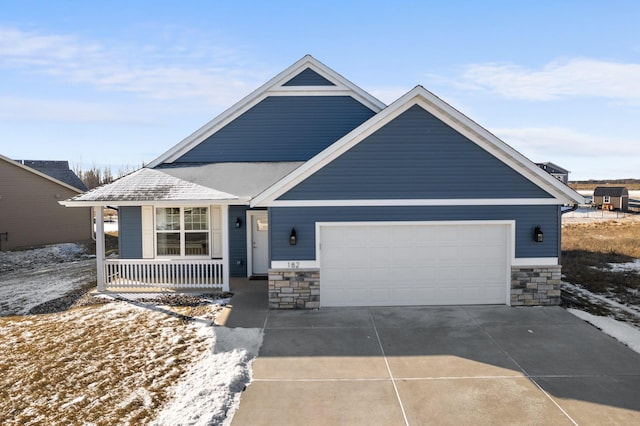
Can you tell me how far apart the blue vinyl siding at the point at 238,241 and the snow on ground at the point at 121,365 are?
9.70 feet

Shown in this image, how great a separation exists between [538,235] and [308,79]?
26.6 feet

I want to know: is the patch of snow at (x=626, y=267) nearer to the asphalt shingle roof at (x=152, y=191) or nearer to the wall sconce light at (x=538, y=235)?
the wall sconce light at (x=538, y=235)

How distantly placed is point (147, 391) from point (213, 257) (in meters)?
7.11

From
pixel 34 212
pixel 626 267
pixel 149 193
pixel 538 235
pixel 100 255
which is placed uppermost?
pixel 149 193

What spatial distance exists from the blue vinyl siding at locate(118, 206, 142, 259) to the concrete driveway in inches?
221

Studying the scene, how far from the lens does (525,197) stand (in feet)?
33.3

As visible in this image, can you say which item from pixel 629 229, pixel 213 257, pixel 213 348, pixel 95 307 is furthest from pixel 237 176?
pixel 629 229

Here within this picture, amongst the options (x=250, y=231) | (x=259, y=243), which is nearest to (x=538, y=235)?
(x=259, y=243)

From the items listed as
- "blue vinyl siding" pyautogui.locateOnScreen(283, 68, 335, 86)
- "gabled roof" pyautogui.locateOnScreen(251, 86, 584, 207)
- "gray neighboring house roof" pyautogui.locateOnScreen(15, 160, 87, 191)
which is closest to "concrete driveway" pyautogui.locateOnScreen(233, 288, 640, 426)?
"gabled roof" pyautogui.locateOnScreen(251, 86, 584, 207)

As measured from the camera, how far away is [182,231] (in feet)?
43.1

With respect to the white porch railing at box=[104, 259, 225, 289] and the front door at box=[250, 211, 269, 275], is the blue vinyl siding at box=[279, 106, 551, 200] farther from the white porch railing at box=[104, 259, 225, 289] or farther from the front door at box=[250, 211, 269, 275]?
the white porch railing at box=[104, 259, 225, 289]

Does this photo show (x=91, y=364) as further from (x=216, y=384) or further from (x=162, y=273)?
(x=162, y=273)

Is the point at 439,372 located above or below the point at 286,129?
below

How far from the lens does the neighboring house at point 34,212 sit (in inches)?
847
